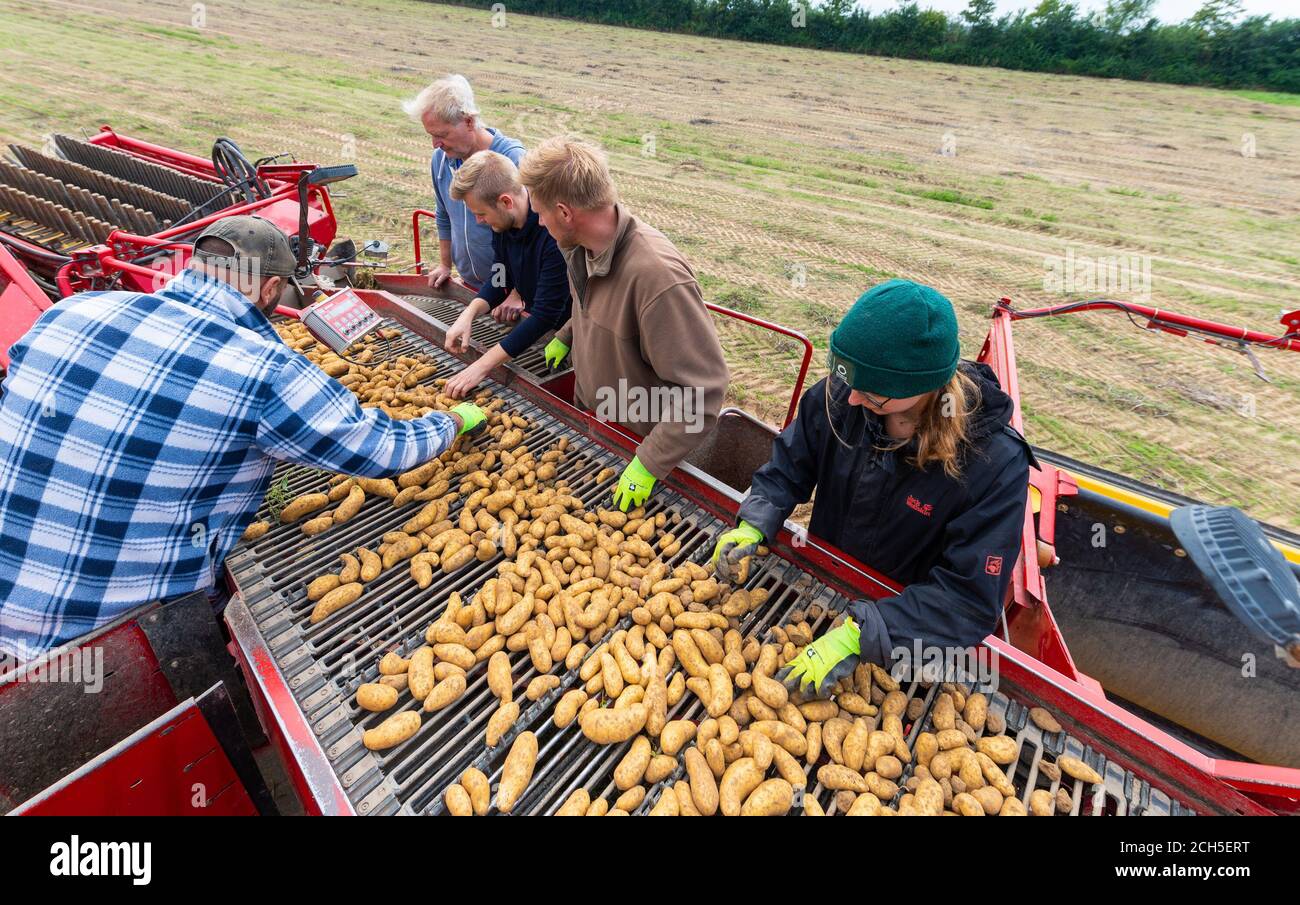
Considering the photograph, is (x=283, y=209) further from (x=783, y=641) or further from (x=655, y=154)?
(x=655, y=154)

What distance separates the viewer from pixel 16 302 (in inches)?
154

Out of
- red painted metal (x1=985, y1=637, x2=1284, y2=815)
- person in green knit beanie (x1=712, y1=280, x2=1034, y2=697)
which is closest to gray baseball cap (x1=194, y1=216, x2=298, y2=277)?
person in green knit beanie (x1=712, y1=280, x2=1034, y2=697)

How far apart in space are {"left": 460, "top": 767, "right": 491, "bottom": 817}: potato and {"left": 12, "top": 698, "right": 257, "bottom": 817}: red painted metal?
36.6 inches

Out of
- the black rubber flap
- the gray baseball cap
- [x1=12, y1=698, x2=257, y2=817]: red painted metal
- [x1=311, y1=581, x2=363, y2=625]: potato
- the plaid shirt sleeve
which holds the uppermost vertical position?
the gray baseball cap

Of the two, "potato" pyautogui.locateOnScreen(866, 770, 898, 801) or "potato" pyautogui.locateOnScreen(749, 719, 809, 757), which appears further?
"potato" pyautogui.locateOnScreen(749, 719, 809, 757)

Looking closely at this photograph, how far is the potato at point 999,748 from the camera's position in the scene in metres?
1.79

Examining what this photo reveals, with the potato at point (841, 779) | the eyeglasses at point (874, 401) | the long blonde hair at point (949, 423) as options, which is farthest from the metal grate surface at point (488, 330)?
the potato at point (841, 779)

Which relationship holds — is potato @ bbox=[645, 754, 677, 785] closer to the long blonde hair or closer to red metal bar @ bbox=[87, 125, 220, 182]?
the long blonde hair

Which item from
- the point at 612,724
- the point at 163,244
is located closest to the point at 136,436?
the point at 612,724

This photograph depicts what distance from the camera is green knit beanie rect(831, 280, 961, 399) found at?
1.65 meters

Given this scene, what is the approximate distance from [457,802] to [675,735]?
24.3 inches

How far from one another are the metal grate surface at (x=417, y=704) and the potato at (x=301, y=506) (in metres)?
0.07
